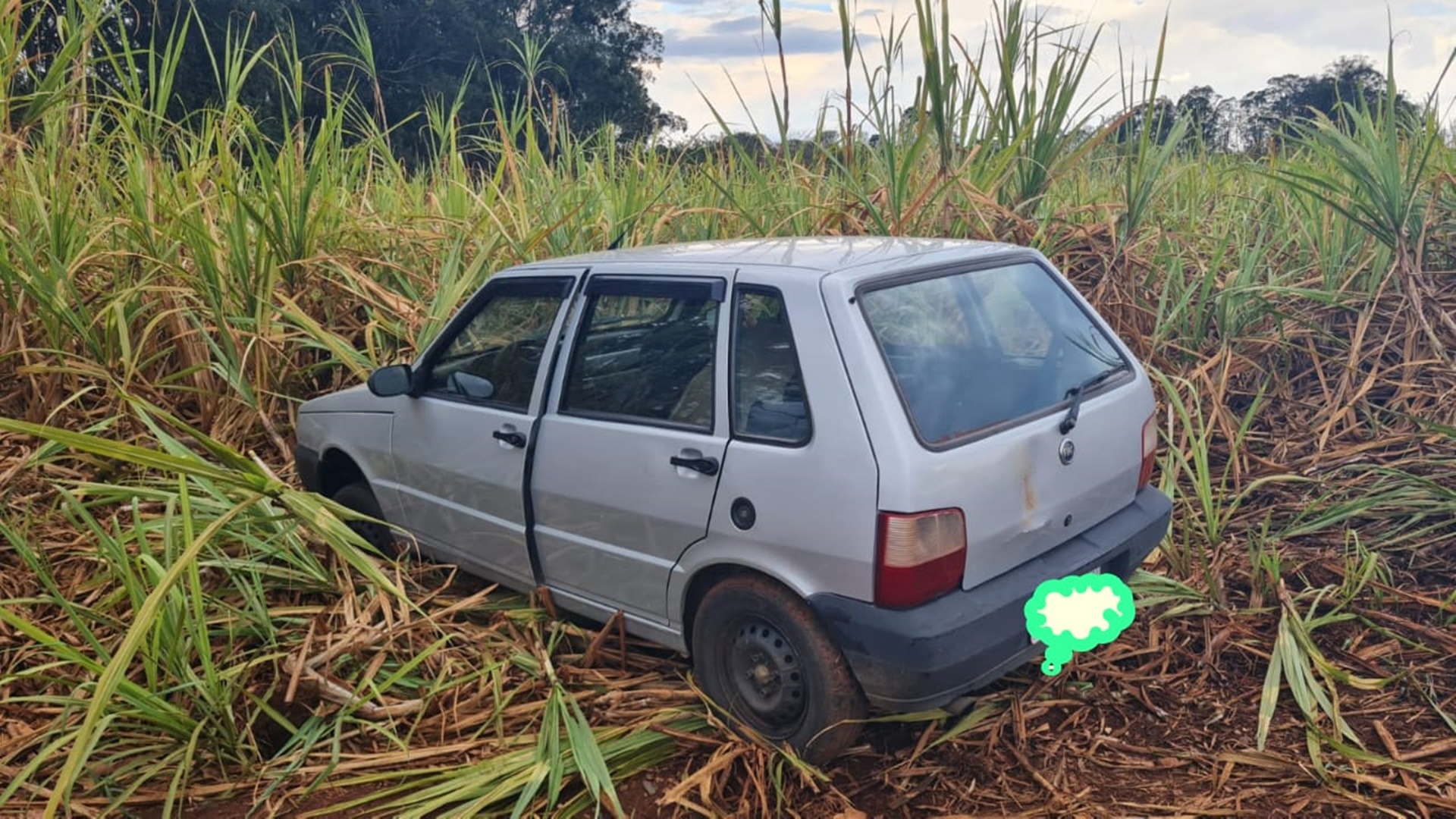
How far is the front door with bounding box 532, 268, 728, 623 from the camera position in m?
2.86

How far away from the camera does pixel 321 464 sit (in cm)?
422

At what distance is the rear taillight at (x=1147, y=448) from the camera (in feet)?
10.3

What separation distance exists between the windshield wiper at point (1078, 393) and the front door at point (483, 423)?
1.60 metres

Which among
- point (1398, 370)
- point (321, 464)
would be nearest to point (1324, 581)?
point (1398, 370)

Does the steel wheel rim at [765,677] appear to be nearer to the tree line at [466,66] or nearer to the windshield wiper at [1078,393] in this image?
the windshield wiper at [1078,393]

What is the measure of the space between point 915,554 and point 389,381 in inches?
82.8

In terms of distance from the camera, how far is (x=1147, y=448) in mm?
3162

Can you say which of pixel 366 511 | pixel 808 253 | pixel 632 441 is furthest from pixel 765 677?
pixel 366 511

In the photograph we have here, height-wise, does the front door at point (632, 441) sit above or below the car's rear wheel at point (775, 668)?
above

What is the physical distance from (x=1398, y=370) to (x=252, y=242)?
577 centimetres

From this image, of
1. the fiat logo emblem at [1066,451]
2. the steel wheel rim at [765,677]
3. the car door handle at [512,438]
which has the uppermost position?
the fiat logo emblem at [1066,451]

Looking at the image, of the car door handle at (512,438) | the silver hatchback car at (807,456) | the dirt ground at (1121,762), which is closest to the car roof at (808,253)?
the silver hatchback car at (807,456)

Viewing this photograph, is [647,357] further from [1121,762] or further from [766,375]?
[1121,762]

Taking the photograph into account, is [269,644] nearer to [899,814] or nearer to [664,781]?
[664,781]
